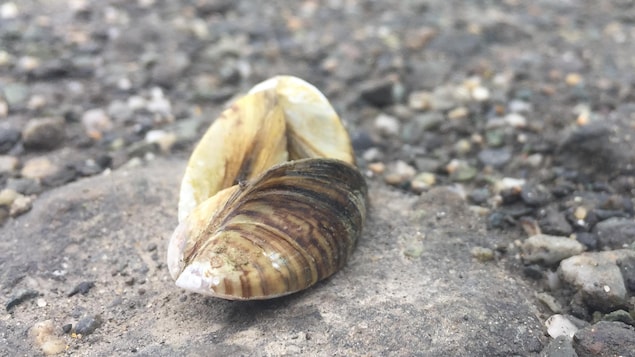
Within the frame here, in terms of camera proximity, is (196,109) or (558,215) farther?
(196,109)

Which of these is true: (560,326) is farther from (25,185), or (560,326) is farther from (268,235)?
(25,185)

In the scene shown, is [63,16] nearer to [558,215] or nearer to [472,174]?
[472,174]

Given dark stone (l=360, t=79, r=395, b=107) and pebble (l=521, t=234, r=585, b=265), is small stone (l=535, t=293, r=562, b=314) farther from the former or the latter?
dark stone (l=360, t=79, r=395, b=107)

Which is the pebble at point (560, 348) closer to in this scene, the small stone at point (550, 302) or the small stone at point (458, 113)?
the small stone at point (550, 302)

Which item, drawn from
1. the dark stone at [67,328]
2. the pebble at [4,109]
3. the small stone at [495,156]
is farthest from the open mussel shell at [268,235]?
the pebble at [4,109]

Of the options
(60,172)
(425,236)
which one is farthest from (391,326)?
(60,172)

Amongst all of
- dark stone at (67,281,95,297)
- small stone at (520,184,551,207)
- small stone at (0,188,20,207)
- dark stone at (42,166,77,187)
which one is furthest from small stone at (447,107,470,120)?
small stone at (0,188,20,207)

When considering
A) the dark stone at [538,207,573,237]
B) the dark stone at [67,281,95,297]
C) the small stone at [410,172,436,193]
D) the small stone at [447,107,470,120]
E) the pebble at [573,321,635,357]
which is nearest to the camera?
the pebble at [573,321,635,357]
